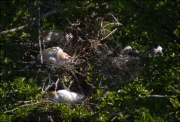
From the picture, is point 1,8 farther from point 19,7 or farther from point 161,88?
point 161,88

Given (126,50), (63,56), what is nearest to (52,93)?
(63,56)

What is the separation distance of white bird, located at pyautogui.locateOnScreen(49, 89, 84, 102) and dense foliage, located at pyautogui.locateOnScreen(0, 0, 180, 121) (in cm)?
6

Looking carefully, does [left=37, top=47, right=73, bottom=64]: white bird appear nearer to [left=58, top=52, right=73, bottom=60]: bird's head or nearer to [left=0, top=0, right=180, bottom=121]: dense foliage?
[left=58, top=52, right=73, bottom=60]: bird's head

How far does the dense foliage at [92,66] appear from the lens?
4.24 metres

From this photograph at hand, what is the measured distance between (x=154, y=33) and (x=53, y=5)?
52.1 inches

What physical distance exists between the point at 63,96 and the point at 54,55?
0.38m

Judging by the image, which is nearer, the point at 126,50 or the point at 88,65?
the point at 88,65

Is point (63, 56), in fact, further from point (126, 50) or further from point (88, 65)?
point (126, 50)

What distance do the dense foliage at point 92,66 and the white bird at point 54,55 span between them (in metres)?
0.13

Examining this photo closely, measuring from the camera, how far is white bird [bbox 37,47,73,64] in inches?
205

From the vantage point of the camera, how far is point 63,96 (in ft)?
16.5

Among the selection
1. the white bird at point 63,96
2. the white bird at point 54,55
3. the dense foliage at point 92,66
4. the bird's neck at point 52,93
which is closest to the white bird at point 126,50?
the dense foliage at point 92,66

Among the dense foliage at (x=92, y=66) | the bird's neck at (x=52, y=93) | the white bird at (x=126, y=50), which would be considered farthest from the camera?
the white bird at (x=126, y=50)

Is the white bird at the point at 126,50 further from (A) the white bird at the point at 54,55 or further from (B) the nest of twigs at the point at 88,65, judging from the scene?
(A) the white bird at the point at 54,55
